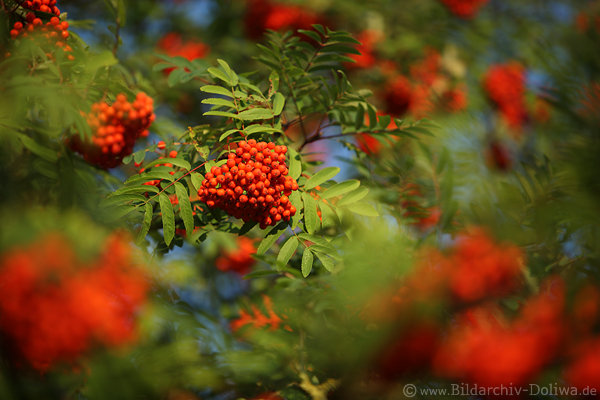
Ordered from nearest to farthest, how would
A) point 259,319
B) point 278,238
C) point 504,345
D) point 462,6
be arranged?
point 504,345 < point 278,238 < point 259,319 < point 462,6

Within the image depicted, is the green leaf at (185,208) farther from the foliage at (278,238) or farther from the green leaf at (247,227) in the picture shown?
the green leaf at (247,227)

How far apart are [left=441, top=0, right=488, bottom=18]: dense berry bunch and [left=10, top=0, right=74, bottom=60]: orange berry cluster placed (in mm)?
3209

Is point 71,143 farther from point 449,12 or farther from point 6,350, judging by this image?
point 449,12

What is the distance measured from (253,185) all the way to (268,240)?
0.69ft

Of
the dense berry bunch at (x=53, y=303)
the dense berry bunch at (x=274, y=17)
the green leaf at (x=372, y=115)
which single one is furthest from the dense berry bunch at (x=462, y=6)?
the dense berry bunch at (x=53, y=303)

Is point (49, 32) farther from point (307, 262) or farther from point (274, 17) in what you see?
point (274, 17)

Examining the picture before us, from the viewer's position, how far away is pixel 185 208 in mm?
1226

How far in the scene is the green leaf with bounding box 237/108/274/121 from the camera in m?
1.20

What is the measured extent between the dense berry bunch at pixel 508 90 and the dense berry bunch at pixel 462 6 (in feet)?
1.84

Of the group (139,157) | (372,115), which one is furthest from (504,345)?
(139,157)

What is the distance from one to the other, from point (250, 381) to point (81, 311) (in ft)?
2.72

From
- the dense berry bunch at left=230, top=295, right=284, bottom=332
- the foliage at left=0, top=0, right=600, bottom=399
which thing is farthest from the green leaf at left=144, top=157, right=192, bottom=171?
the dense berry bunch at left=230, top=295, right=284, bottom=332

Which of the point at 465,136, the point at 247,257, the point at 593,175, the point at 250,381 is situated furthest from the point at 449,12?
the point at 250,381

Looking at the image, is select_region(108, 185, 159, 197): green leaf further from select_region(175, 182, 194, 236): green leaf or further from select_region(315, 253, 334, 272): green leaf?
select_region(315, 253, 334, 272): green leaf
